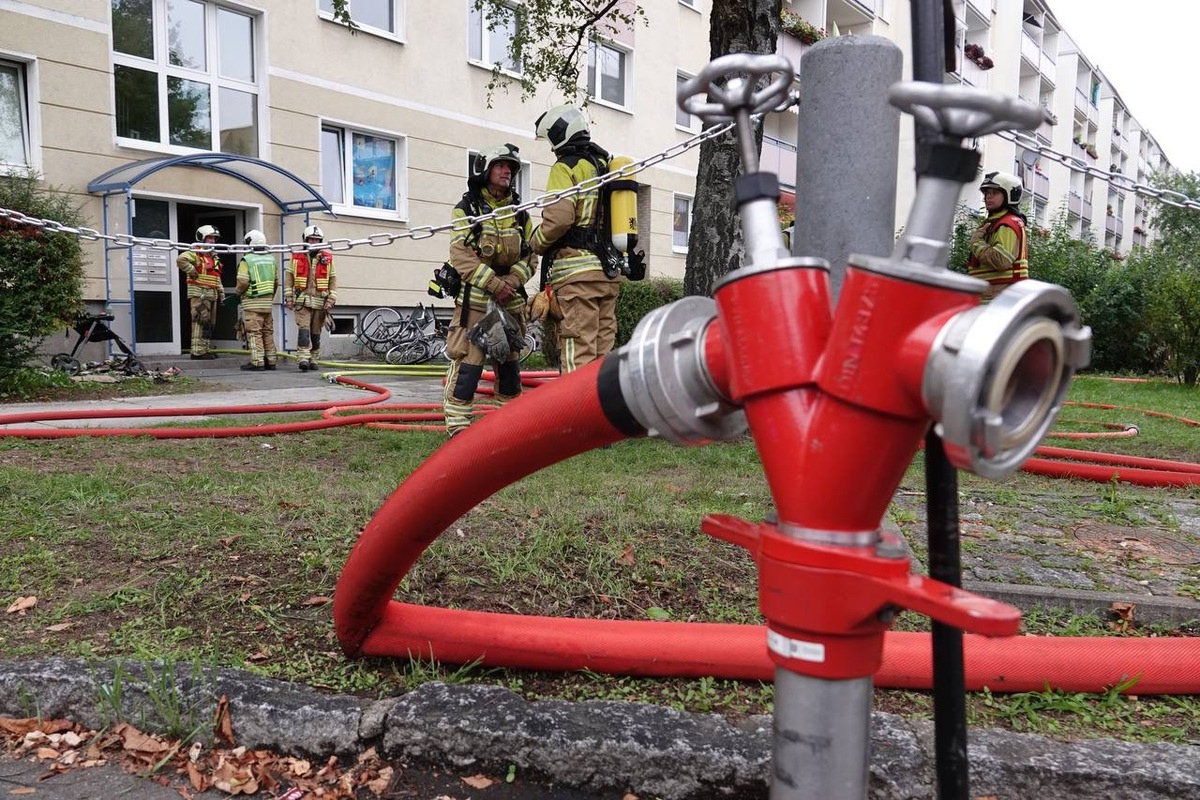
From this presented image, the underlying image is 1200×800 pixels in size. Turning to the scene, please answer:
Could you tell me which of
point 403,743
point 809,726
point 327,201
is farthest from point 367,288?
point 809,726

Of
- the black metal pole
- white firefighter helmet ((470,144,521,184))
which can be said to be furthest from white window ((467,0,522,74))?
the black metal pole

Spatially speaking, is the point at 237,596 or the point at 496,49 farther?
the point at 496,49

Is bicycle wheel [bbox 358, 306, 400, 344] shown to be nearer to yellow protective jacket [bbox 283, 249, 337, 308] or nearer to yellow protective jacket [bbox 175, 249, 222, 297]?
yellow protective jacket [bbox 283, 249, 337, 308]

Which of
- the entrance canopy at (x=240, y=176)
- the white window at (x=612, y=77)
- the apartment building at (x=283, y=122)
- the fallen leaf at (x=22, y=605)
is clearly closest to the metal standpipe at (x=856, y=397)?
the fallen leaf at (x=22, y=605)

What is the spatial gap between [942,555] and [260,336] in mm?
12304

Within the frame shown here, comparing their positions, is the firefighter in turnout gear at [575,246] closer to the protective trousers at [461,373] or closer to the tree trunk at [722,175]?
the protective trousers at [461,373]

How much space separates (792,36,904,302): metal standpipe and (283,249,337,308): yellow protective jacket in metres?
11.7

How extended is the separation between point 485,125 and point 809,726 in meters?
16.4

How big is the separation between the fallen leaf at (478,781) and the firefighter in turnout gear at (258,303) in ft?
36.6

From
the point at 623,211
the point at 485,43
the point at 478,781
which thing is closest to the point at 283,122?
the point at 485,43

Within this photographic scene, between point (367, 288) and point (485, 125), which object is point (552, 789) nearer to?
point (367, 288)

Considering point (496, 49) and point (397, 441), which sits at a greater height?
point (496, 49)

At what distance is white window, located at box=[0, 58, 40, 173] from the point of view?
10.8m

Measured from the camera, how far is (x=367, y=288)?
1478 centimetres
